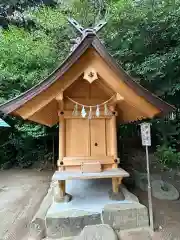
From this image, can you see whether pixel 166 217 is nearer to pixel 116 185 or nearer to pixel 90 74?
pixel 116 185

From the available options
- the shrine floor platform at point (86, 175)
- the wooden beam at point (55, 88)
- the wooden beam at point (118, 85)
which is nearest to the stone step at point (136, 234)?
the shrine floor platform at point (86, 175)

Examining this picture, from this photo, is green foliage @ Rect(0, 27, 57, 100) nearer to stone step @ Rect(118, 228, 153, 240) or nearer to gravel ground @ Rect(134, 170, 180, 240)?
gravel ground @ Rect(134, 170, 180, 240)

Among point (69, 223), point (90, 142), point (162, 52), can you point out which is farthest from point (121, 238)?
point (162, 52)

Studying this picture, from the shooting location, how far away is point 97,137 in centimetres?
398

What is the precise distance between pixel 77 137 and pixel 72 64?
1377 mm

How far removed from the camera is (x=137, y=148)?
10359mm

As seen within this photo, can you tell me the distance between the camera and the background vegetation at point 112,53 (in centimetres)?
672

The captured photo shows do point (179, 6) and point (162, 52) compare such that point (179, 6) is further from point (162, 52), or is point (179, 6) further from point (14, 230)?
point (14, 230)

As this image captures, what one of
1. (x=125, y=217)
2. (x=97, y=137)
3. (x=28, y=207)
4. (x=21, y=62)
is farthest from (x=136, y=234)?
(x=21, y=62)

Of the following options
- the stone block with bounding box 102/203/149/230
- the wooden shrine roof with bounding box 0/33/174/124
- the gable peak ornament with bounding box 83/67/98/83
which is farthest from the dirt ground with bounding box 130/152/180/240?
the gable peak ornament with bounding box 83/67/98/83

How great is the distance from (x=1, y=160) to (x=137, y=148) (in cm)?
659

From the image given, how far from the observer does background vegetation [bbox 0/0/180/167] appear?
6.72m

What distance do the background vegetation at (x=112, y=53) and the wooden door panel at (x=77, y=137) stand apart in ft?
12.0

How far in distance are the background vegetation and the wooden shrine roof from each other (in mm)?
3401
